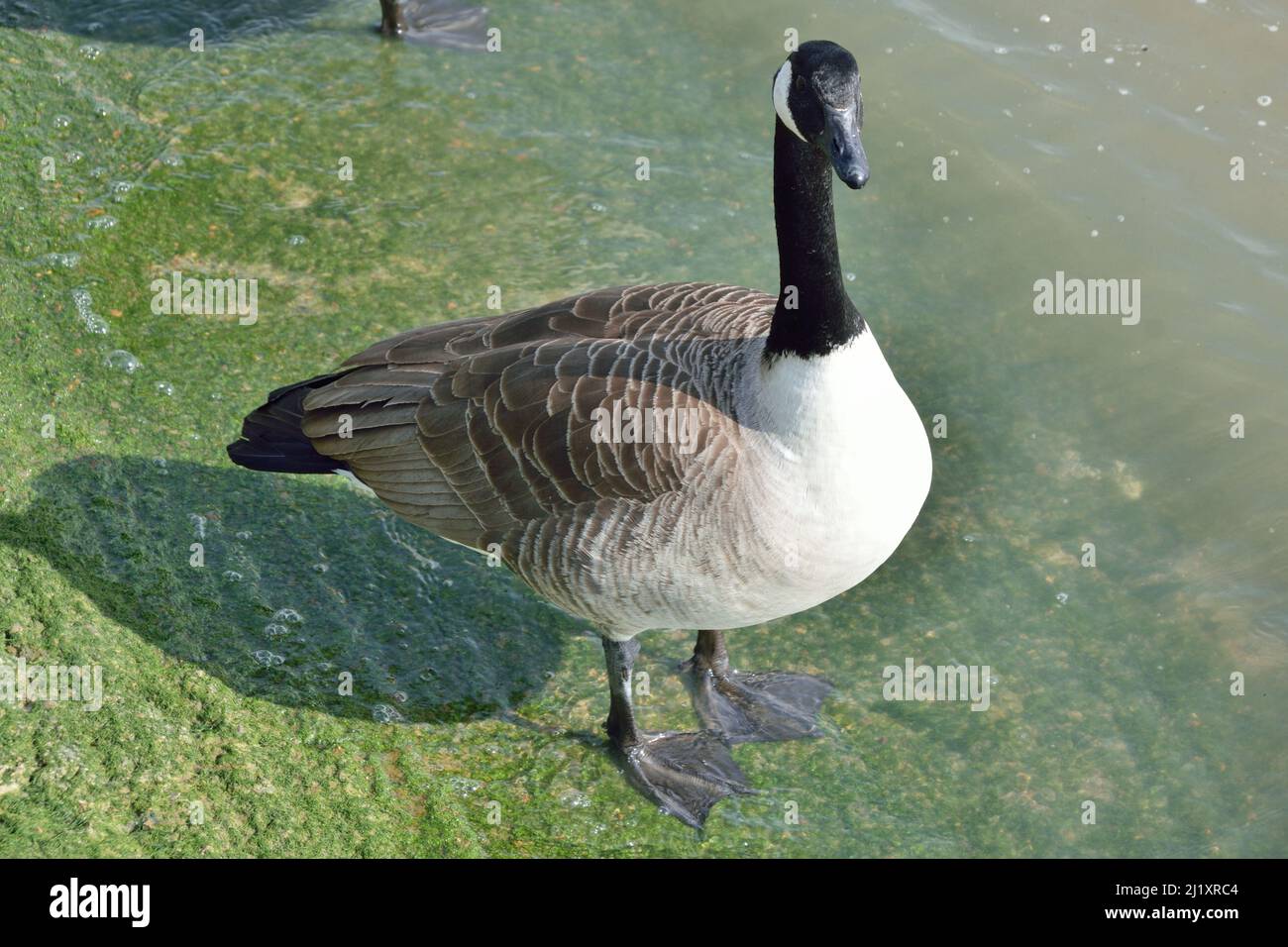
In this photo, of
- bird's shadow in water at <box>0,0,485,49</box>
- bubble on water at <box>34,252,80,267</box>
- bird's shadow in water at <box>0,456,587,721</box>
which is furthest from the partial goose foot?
bird's shadow in water at <box>0,456,587,721</box>

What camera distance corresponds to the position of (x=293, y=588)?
5.87 metres

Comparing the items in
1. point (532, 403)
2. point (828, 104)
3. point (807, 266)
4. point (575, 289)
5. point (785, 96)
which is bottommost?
point (532, 403)

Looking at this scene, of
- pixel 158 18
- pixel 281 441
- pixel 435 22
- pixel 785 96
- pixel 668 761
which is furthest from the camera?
pixel 435 22

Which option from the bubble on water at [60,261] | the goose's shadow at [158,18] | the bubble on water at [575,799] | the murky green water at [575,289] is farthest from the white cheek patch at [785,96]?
the goose's shadow at [158,18]

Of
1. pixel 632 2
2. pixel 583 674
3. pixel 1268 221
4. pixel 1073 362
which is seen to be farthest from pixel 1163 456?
pixel 632 2

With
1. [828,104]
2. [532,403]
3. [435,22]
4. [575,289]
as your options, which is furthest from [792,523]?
[435,22]

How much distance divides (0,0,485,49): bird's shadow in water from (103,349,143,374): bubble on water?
3.23m

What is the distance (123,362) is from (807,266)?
12.6 ft

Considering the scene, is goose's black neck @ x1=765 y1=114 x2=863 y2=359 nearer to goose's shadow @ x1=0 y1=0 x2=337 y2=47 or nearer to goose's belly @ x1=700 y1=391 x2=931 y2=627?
goose's belly @ x1=700 y1=391 x2=931 y2=627

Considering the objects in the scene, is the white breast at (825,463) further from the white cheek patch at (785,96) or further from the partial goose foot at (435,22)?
the partial goose foot at (435,22)

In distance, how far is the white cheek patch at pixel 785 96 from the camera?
4605 mm

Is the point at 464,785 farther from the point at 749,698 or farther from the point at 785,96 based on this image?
the point at 785,96

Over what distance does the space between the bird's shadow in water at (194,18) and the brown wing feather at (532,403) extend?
174 inches

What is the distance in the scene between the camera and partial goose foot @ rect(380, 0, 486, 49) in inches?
365
